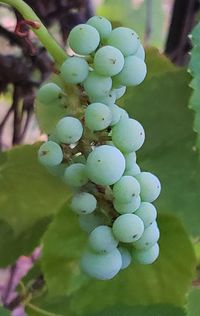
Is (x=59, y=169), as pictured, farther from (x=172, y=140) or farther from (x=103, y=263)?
(x=172, y=140)

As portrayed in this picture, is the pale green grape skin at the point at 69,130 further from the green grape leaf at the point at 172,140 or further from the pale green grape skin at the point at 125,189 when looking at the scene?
the green grape leaf at the point at 172,140

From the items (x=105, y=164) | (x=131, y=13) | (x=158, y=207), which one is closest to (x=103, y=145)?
(x=105, y=164)

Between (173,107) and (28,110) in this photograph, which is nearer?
(173,107)

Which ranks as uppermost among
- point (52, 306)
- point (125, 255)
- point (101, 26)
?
point (101, 26)

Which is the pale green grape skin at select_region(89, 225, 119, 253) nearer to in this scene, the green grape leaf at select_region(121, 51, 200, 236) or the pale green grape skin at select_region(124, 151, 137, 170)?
the pale green grape skin at select_region(124, 151, 137, 170)

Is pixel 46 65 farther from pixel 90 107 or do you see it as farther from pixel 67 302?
pixel 90 107

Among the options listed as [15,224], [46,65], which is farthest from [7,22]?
[15,224]

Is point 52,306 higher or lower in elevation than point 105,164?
lower
